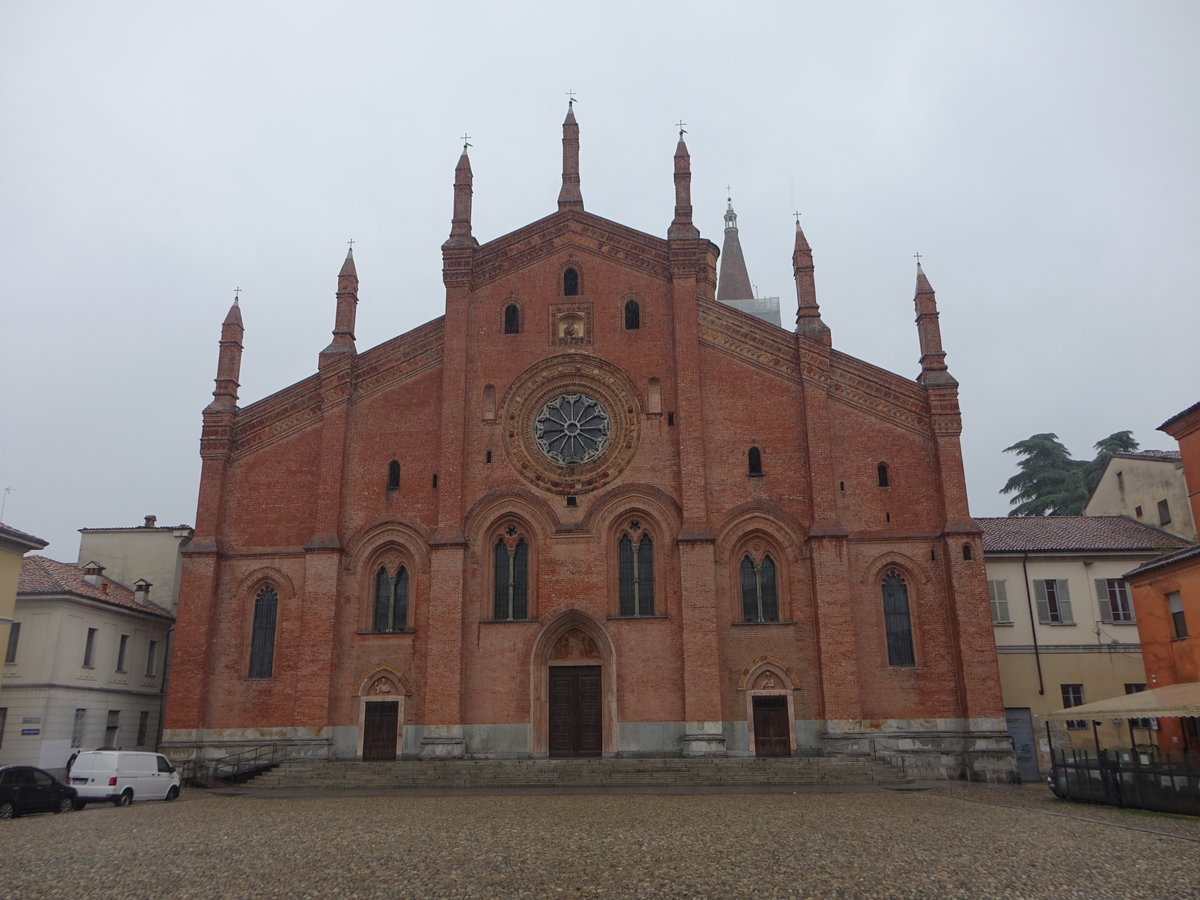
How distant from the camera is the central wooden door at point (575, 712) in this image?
28297 millimetres

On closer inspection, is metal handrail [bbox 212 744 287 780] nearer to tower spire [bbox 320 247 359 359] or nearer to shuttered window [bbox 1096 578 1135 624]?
tower spire [bbox 320 247 359 359]

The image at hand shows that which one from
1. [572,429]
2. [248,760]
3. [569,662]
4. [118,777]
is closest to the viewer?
[118,777]

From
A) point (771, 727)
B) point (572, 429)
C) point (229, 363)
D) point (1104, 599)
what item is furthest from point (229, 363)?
point (1104, 599)

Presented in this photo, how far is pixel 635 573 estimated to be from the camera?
29.2 metres

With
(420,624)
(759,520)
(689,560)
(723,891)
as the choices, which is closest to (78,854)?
(723,891)

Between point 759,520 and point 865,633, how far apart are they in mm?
4523

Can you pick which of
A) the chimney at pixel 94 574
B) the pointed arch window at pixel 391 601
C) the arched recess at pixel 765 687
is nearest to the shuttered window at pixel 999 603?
the arched recess at pixel 765 687

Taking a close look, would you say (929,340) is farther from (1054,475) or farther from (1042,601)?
(1054,475)

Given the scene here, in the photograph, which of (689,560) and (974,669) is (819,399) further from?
(974,669)

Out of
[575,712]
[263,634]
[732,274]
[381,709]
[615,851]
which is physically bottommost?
[615,851]

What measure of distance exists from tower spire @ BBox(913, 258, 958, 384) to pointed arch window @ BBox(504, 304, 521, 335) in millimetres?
13164

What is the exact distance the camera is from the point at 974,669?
26969 millimetres

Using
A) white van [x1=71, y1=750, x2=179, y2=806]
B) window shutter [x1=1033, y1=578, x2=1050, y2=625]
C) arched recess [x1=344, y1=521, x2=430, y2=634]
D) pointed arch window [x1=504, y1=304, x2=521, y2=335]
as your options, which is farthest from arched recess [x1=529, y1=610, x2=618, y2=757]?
window shutter [x1=1033, y1=578, x2=1050, y2=625]

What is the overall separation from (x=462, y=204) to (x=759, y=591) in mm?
16701
